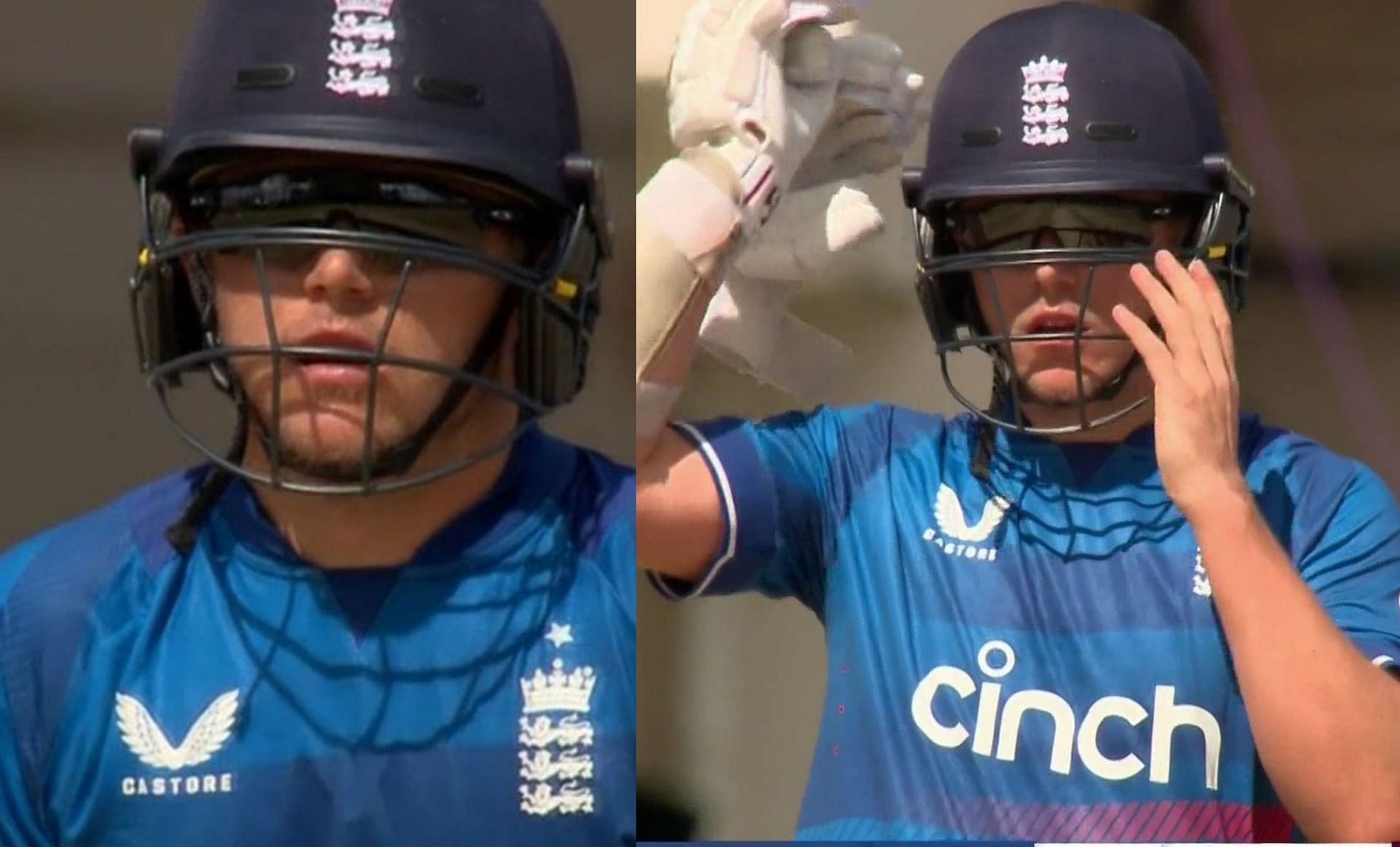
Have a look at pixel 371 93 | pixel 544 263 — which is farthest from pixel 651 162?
pixel 371 93

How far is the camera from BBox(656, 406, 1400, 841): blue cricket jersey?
1603mm

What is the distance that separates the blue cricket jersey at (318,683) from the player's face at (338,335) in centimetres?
10

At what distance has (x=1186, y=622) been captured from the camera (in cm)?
161

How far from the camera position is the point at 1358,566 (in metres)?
1.61

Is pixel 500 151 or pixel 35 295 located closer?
pixel 500 151

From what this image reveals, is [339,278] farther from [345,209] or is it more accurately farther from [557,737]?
[557,737]

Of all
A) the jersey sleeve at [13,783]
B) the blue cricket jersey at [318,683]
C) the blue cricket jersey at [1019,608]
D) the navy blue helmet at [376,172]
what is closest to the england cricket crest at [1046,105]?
the blue cricket jersey at [1019,608]

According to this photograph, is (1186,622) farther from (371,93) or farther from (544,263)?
(371,93)

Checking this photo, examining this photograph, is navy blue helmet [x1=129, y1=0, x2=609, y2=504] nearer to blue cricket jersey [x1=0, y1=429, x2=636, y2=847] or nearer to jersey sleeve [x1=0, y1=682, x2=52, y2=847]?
blue cricket jersey [x1=0, y1=429, x2=636, y2=847]

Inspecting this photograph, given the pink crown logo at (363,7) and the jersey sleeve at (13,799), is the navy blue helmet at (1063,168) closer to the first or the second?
the pink crown logo at (363,7)

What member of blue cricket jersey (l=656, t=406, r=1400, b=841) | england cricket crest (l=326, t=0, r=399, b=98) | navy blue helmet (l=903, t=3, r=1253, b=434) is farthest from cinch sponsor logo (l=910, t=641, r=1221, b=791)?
england cricket crest (l=326, t=0, r=399, b=98)

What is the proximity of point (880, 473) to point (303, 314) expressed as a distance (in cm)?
51

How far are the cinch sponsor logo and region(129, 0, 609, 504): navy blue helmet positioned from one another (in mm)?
413

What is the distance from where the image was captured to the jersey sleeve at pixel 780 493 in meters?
1.62
